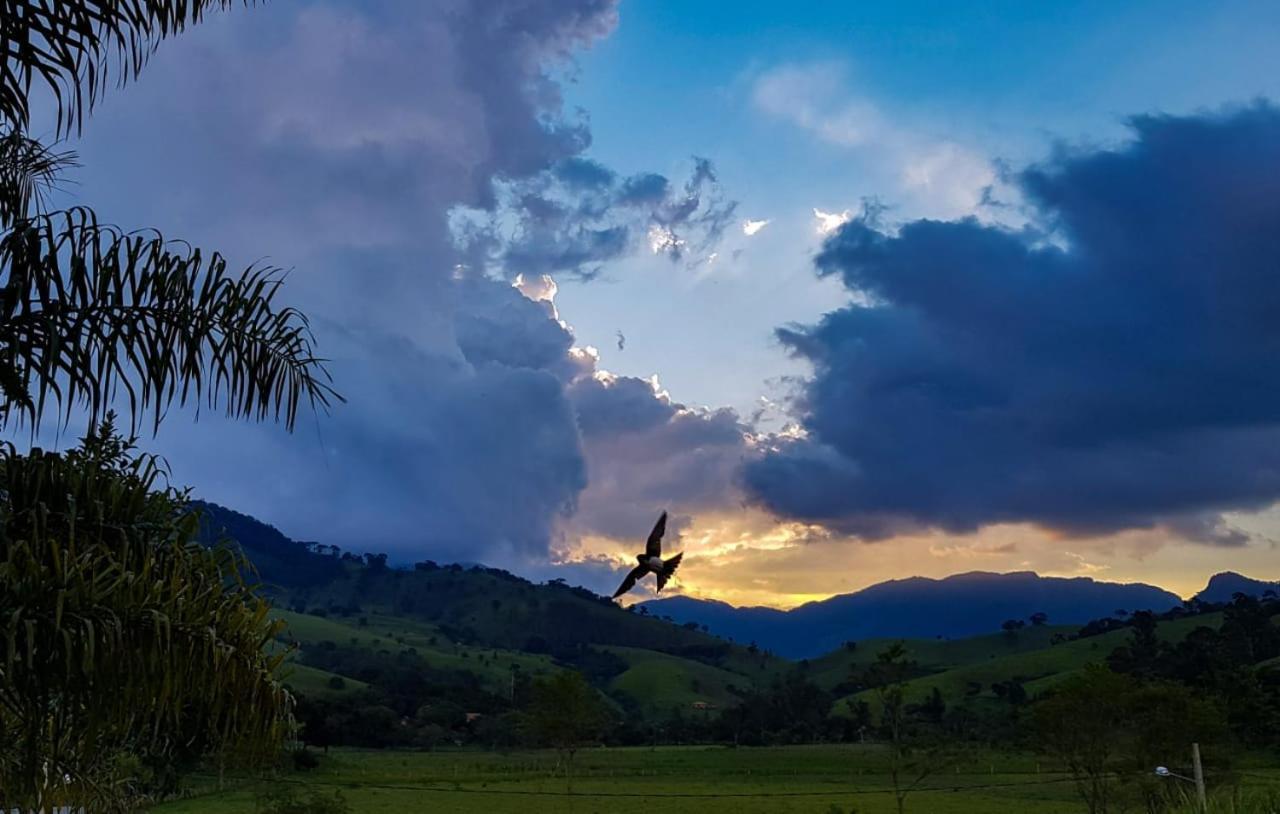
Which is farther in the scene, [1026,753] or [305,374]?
[1026,753]

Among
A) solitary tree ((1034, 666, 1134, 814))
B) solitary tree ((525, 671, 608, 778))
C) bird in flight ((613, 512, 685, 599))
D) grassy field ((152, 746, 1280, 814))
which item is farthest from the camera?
solitary tree ((525, 671, 608, 778))

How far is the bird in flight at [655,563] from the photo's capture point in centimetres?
1170

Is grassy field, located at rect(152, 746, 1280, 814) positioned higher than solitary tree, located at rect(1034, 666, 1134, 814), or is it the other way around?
solitary tree, located at rect(1034, 666, 1134, 814)

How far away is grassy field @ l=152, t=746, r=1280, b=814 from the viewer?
58000mm

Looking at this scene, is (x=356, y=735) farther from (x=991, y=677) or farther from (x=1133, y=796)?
(x=991, y=677)

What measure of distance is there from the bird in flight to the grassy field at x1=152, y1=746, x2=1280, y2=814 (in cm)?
4346

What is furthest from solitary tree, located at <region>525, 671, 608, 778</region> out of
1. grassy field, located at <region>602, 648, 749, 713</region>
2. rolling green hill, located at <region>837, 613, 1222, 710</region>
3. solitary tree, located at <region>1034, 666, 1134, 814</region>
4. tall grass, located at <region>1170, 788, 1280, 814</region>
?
grassy field, located at <region>602, 648, 749, 713</region>

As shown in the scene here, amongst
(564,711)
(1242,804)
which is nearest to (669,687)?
(564,711)

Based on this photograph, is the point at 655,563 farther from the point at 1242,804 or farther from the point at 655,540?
the point at 1242,804

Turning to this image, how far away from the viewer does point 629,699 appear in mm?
182125

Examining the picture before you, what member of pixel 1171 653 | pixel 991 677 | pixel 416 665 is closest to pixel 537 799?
pixel 1171 653

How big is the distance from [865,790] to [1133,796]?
859 inches

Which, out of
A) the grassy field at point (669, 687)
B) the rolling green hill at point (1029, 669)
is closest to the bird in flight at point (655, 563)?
the rolling green hill at point (1029, 669)

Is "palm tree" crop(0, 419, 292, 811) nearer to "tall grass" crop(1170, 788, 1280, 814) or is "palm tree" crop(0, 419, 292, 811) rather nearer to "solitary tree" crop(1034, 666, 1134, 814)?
"tall grass" crop(1170, 788, 1280, 814)
